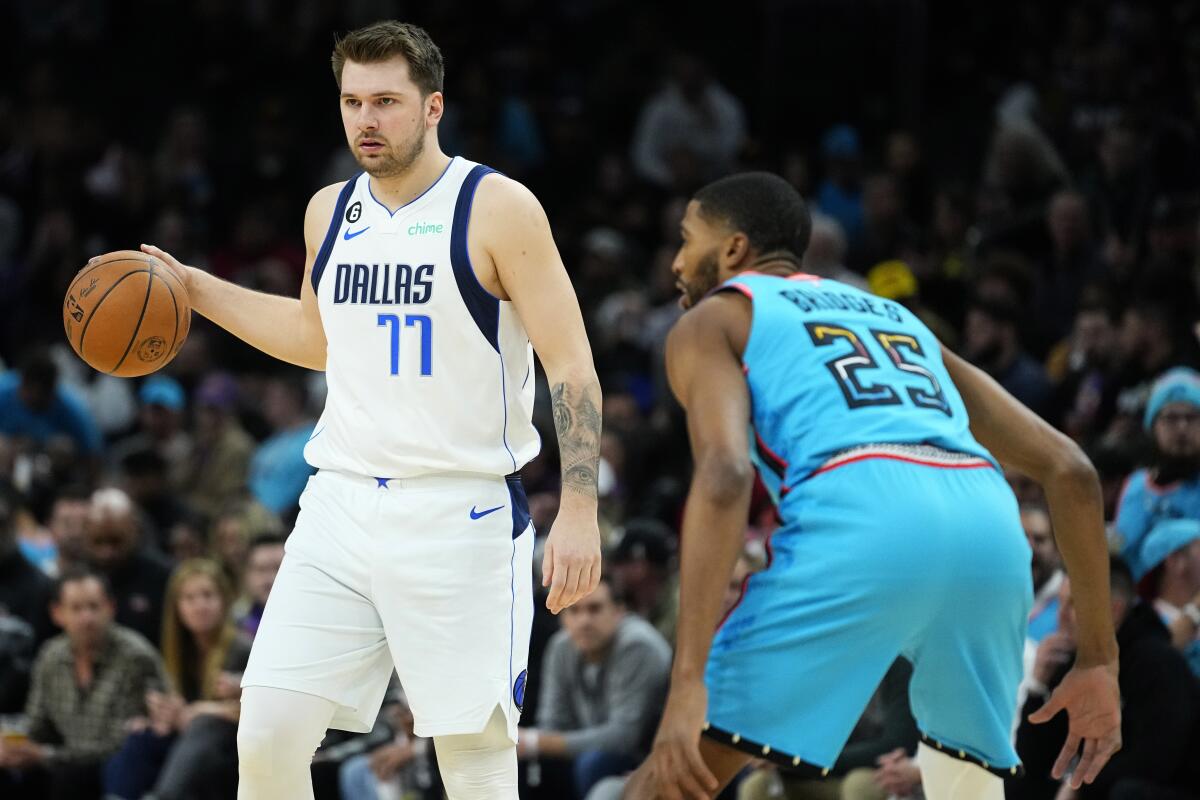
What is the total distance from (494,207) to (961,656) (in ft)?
5.24

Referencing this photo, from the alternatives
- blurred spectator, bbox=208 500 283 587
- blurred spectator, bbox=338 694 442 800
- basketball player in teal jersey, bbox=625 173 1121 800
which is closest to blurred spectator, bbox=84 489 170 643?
blurred spectator, bbox=208 500 283 587

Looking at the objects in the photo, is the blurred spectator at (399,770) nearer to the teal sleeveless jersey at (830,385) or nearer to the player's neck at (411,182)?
the player's neck at (411,182)

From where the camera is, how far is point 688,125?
14.4 m

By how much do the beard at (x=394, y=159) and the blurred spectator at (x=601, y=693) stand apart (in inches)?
135

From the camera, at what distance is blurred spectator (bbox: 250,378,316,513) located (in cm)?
1120

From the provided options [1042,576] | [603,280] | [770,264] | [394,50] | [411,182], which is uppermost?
[394,50]

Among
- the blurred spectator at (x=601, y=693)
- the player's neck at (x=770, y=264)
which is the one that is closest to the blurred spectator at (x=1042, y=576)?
the blurred spectator at (x=601, y=693)

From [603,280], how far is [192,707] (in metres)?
5.38

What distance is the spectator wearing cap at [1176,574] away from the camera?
277 inches

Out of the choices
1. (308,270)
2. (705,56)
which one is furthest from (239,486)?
(308,270)

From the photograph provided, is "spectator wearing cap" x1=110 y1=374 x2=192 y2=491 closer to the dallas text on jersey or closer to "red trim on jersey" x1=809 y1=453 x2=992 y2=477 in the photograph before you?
the dallas text on jersey

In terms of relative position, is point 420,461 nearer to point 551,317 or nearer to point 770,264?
point 551,317

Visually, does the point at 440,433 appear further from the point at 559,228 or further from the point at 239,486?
the point at 559,228

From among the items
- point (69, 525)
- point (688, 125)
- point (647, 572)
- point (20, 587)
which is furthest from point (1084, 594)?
point (688, 125)
